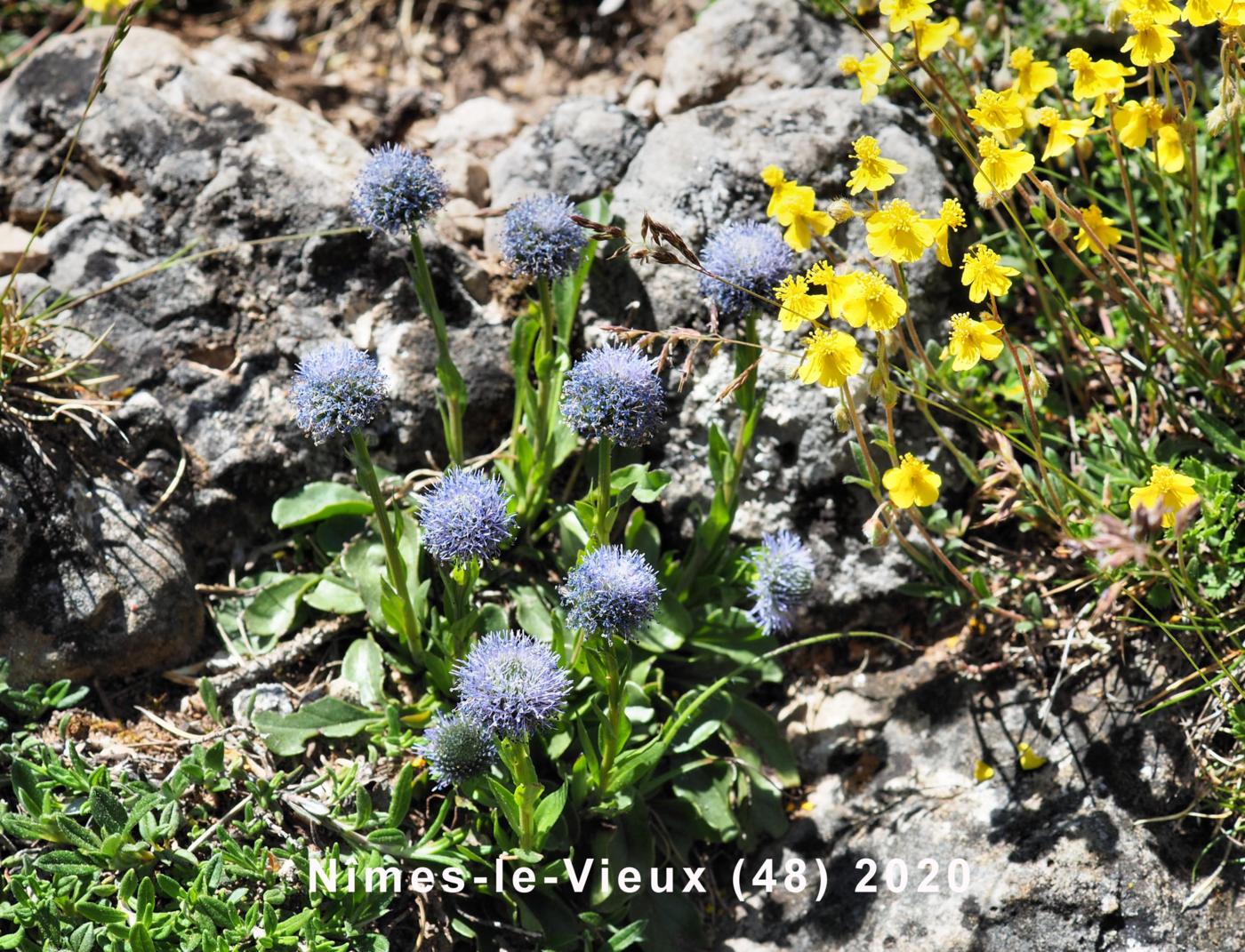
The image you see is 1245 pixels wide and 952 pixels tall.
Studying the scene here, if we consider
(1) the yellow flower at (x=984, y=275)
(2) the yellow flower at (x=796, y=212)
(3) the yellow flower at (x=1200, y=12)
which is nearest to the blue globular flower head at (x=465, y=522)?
(2) the yellow flower at (x=796, y=212)

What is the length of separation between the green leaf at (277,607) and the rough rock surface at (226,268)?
11.0 inches

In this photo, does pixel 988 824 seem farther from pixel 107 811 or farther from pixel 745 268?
pixel 107 811

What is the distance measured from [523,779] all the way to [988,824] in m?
1.36

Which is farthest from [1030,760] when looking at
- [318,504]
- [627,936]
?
[318,504]

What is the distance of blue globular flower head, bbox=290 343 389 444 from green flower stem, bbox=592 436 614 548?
22.5 inches

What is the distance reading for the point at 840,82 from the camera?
4.07m

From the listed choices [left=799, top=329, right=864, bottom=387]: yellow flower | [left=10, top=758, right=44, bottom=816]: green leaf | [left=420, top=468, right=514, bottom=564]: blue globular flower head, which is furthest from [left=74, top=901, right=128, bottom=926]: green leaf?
[left=799, top=329, right=864, bottom=387]: yellow flower

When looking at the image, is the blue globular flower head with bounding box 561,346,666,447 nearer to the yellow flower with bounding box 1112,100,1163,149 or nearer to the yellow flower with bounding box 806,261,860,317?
the yellow flower with bounding box 806,261,860,317

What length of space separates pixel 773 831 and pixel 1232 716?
126 centimetres

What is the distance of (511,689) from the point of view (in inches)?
103

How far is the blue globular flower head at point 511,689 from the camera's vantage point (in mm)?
2590

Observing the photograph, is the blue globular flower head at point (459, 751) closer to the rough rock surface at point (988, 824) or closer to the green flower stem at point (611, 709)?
the green flower stem at point (611, 709)

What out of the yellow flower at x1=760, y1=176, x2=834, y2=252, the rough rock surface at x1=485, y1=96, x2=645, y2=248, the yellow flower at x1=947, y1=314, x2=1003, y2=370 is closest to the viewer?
the yellow flower at x1=947, y1=314, x2=1003, y2=370

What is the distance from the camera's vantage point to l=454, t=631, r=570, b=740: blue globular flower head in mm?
2590
